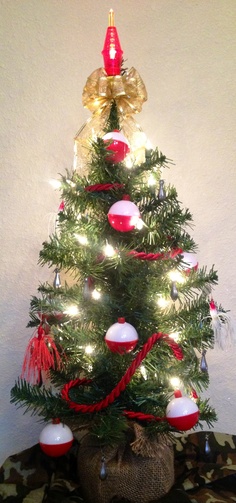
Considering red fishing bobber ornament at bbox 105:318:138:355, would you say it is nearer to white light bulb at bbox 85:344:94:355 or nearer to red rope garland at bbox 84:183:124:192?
white light bulb at bbox 85:344:94:355

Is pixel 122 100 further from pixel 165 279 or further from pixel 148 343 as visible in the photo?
pixel 148 343

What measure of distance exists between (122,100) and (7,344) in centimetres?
58

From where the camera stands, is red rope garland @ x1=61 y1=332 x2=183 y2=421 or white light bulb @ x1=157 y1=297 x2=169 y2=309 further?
white light bulb @ x1=157 y1=297 x2=169 y2=309

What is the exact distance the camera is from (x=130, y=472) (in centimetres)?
73

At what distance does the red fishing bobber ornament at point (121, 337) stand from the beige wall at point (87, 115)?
1.19 feet

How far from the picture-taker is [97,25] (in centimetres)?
114

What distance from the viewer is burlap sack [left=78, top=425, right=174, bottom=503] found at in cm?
73

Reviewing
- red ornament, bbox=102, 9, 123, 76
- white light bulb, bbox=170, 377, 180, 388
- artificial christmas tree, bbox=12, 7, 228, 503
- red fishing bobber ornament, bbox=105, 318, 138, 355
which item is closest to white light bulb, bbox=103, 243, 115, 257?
artificial christmas tree, bbox=12, 7, 228, 503

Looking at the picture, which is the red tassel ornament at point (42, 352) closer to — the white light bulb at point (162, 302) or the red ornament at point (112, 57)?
the white light bulb at point (162, 302)

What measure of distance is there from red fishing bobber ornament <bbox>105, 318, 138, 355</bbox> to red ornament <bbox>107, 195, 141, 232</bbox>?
154mm

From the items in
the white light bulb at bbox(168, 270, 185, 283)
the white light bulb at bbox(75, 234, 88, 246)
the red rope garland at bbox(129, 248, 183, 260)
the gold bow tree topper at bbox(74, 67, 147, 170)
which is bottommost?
the white light bulb at bbox(168, 270, 185, 283)

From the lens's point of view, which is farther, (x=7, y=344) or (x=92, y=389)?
(x=7, y=344)

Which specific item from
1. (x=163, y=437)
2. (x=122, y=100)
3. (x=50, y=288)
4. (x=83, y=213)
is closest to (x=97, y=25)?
(x=122, y=100)

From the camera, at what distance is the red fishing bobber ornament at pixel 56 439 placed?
0.75 m
